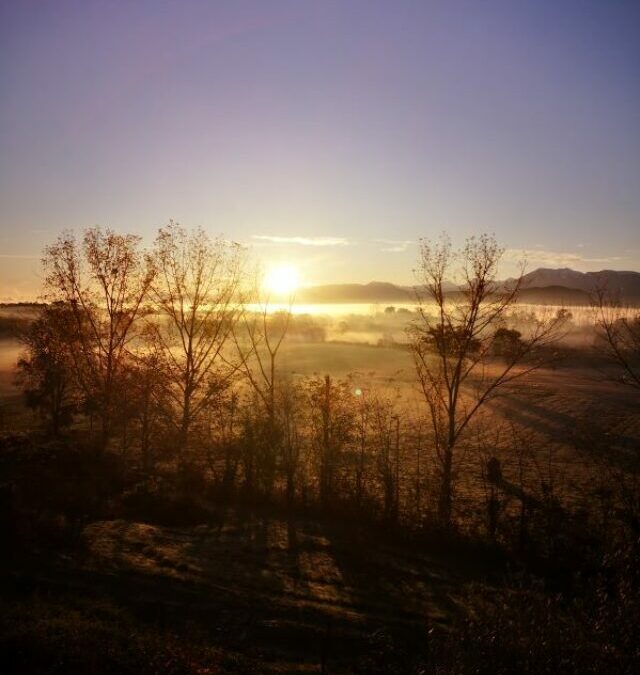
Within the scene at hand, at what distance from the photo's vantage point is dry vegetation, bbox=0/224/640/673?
367 inches

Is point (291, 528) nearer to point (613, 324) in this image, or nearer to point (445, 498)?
point (445, 498)

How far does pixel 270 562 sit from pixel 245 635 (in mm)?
3858

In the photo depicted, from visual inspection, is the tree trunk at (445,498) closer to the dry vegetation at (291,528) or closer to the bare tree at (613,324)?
the dry vegetation at (291,528)

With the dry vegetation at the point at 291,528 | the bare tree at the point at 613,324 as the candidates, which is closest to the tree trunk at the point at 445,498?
the dry vegetation at the point at 291,528

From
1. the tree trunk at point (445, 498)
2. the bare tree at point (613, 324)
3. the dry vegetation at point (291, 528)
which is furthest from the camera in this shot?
the bare tree at point (613, 324)

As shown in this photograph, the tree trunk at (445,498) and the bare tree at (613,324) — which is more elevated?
the bare tree at (613,324)

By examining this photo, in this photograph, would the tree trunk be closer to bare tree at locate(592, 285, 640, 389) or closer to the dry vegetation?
Answer: the dry vegetation

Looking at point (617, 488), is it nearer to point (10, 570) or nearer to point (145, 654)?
point (145, 654)

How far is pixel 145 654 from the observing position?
29.1 feet

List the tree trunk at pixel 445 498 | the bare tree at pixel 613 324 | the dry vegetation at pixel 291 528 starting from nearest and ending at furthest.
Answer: the dry vegetation at pixel 291 528
the tree trunk at pixel 445 498
the bare tree at pixel 613 324

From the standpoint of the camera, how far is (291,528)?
57.0 feet

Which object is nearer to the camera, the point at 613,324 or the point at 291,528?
the point at 291,528

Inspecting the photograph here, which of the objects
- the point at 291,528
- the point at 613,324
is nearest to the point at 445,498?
the point at 291,528

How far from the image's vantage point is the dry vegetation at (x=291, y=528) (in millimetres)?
9312
